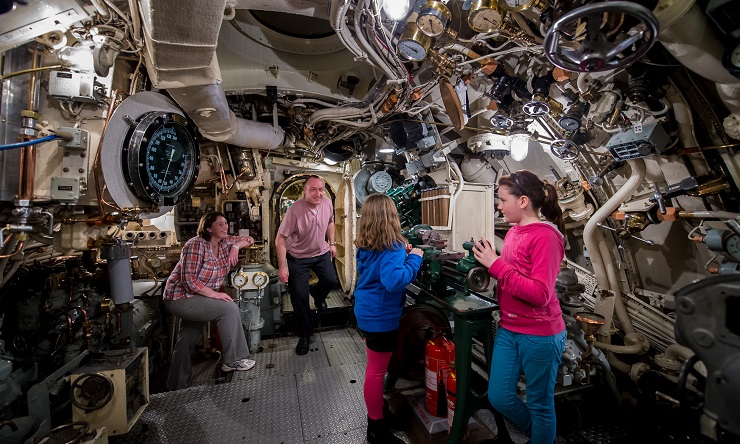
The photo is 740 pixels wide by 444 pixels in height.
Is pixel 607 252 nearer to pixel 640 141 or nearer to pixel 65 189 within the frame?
pixel 640 141

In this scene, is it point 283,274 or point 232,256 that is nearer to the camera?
point 232,256

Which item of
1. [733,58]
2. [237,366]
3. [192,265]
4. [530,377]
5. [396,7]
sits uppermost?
[396,7]

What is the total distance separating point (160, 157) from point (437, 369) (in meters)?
3.26

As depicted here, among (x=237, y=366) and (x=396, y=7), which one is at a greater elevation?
(x=396, y=7)

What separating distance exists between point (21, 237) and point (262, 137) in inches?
120

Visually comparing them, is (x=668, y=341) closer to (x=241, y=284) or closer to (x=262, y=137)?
(x=241, y=284)

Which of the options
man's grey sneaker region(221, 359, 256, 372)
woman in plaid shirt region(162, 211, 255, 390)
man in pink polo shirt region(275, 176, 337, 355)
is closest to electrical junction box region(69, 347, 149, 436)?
woman in plaid shirt region(162, 211, 255, 390)

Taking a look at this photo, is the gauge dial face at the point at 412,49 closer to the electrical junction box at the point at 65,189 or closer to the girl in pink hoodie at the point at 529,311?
the girl in pink hoodie at the point at 529,311

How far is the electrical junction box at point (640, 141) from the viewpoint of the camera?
7.89ft

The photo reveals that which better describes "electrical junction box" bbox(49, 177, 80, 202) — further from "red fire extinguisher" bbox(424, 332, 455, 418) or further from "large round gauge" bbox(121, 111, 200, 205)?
"red fire extinguisher" bbox(424, 332, 455, 418)

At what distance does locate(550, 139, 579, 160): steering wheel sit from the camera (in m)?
3.44

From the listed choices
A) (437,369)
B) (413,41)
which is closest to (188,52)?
(413,41)

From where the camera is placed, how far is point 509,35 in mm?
2561

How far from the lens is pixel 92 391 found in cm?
226
